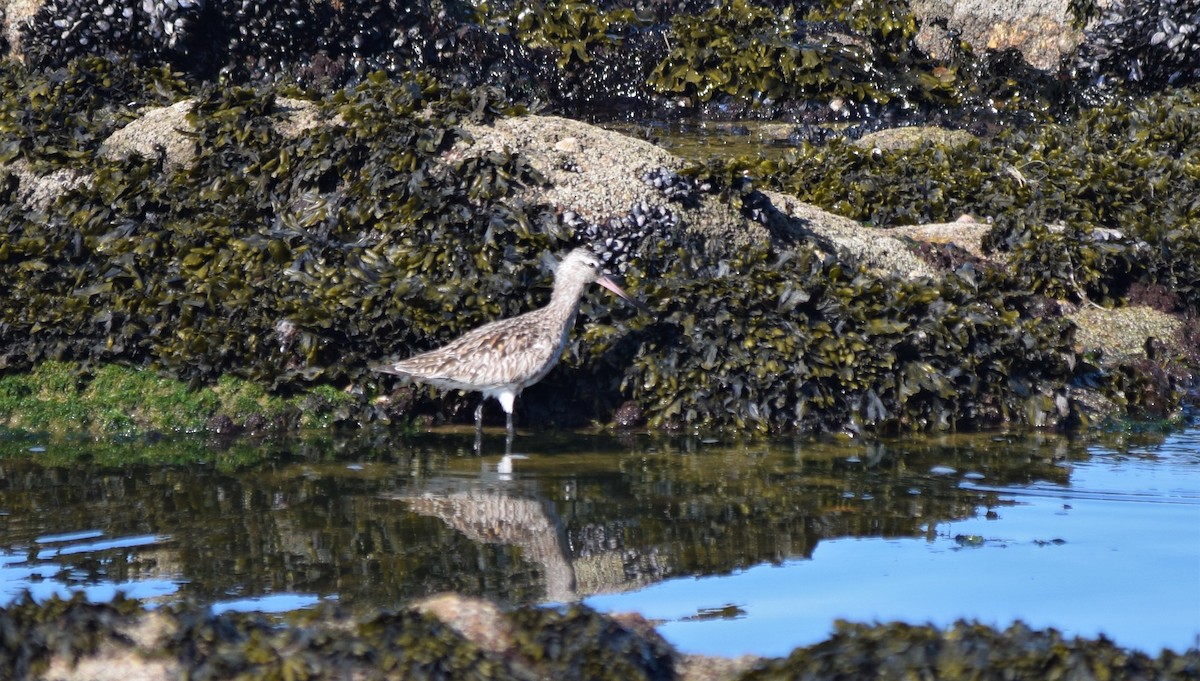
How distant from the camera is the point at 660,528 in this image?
616 centimetres

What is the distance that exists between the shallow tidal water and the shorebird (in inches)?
13.9

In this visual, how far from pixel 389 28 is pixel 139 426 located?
694cm

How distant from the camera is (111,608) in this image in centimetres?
449

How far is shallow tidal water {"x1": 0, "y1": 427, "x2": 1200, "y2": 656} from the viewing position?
514 cm

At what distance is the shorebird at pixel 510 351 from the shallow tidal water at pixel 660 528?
353 mm

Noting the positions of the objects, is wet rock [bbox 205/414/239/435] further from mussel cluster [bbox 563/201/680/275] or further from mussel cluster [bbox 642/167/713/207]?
mussel cluster [bbox 642/167/713/207]

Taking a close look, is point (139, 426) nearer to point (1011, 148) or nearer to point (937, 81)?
point (1011, 148)

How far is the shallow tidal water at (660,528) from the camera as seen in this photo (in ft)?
16.9

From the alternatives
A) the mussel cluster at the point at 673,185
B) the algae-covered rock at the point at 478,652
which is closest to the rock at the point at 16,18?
the mussel cluster at the point at 673,185

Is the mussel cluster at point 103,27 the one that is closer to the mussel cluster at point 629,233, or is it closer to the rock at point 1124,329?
the mussel cluster at point 629,233

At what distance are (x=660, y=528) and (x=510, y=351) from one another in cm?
194

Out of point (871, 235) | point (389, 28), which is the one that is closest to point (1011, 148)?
point (871, 235)

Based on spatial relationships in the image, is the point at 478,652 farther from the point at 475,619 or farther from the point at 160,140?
the point at 160,140

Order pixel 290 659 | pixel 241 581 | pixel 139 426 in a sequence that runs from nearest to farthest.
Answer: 1. pixel 290 659
2. pixel 241 581
3. pixel 139 426
